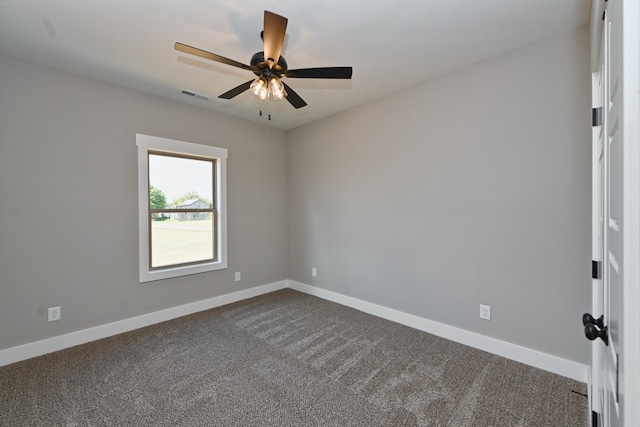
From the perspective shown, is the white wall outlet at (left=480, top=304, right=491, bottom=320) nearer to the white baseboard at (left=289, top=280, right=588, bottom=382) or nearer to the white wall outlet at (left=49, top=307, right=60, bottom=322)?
the white baseboard at (left=289, top=280, right=588, bottom=382)

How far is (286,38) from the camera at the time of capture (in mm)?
2293

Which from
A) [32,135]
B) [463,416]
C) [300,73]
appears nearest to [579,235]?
[463,416]

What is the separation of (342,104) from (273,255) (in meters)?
2.57

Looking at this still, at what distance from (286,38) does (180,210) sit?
99.6 inches

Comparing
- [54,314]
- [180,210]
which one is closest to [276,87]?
[180,210]

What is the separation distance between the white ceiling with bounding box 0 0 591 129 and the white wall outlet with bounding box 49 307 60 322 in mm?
2350

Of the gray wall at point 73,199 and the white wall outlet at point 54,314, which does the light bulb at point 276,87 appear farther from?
the white wall outlet at point 54,314

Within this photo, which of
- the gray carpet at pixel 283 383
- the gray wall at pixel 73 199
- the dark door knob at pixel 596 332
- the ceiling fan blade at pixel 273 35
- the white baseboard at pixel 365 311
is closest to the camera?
the dark door knob at pixel 596 332

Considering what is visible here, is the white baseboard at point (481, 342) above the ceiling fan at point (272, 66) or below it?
below

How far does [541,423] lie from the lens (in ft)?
5.87

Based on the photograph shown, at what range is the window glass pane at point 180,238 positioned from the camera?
3529 millimetres

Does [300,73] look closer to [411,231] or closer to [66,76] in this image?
[411,231]

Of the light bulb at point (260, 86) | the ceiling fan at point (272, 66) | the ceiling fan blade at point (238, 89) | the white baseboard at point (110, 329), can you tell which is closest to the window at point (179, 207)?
the white baseboard at point (110, 329)

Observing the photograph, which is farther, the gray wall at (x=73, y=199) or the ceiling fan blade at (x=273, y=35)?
the gray wall at (x=73, y=199)
